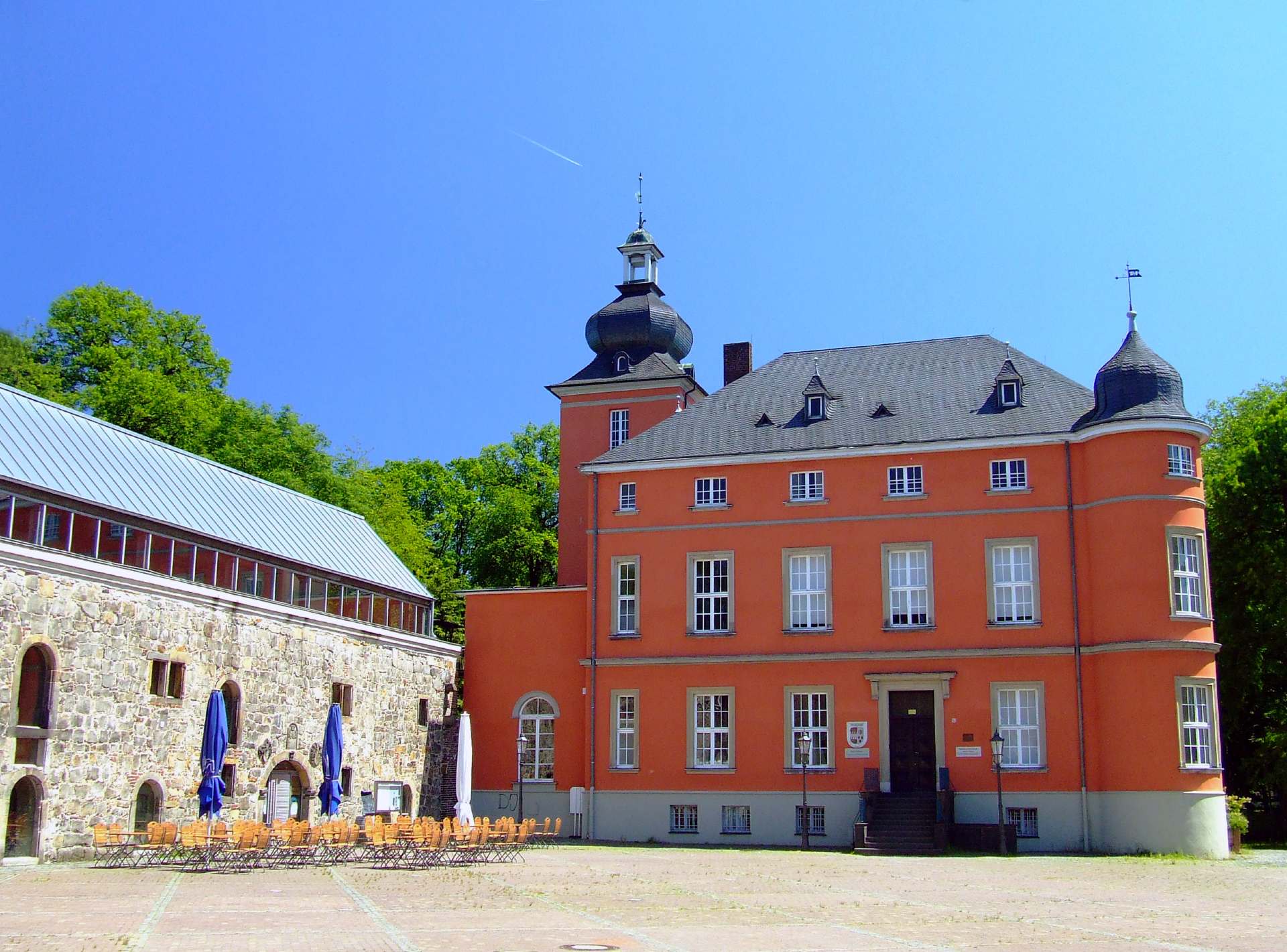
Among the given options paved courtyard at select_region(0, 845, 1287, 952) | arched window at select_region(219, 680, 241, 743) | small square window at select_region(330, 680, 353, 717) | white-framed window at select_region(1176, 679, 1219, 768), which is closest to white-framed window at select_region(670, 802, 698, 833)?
paved courtyard at select_region(0, 845, 1287, 952)

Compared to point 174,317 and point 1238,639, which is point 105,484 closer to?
point 174,317

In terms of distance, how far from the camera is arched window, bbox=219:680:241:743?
2905cm

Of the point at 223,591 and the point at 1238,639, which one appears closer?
the point at 223,591

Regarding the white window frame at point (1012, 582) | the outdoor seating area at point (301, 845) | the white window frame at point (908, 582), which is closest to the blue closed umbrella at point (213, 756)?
the outdoor seating area at point (301, 845)

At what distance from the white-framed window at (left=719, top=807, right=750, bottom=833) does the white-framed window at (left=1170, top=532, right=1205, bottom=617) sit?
436 inches

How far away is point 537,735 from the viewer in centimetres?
3644

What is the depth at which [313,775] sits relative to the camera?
31.4 m

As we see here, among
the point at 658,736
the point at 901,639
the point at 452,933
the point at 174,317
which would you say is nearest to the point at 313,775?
the point at 658,736

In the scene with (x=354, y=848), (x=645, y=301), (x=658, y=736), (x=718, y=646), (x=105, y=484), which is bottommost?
(x=354, y=848)

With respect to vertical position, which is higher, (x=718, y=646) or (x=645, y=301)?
(x=645, y=301)

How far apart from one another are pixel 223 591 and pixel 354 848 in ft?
20.7

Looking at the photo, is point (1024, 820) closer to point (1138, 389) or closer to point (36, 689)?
point (1138, 389)

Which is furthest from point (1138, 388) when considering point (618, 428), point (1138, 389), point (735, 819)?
point (618, 428)

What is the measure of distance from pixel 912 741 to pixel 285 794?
14.4 metres
